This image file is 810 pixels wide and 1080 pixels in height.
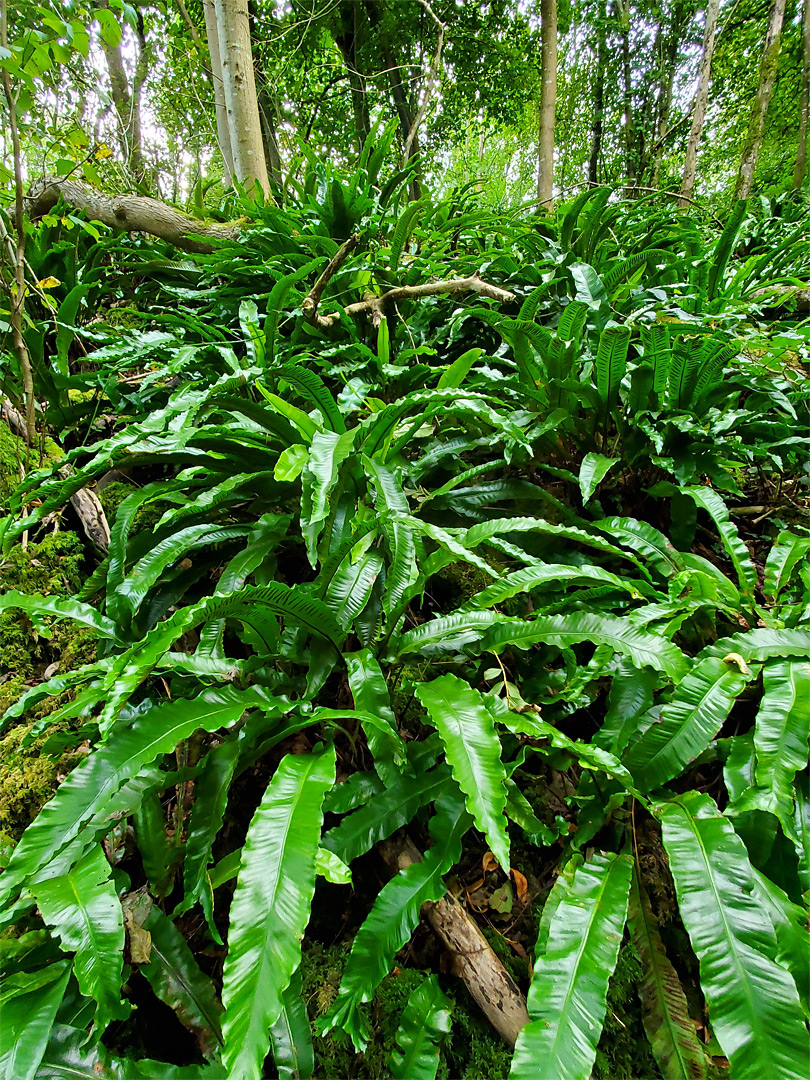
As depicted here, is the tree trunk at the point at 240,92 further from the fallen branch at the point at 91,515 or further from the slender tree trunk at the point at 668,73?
the slender tree trunk at the point at 668,73

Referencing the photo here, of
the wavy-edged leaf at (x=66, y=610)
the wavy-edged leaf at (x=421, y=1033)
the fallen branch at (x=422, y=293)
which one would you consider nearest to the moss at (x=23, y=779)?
the wavy-edged leaf at (x=66, y=610)

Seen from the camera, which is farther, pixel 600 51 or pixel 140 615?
pixel 600 51

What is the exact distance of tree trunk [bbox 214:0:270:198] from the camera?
9.89 ft

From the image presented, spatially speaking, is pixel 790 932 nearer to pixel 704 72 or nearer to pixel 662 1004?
pixel 662 1004

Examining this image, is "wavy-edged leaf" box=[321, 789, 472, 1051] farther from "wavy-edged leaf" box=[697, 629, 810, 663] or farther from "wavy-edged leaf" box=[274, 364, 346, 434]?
"wavy-edged leaf" box=[274, 364, 346, 434]

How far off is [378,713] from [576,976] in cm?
44

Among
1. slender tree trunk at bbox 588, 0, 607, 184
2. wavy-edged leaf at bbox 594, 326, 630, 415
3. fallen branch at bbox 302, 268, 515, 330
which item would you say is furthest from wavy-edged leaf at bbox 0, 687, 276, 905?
slender tree trunk at bbox 588, 0, 607, 184

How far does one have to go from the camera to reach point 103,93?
5.26 feet

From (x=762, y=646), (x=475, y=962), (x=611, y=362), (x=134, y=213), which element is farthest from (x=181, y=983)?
(x=134, y=213)

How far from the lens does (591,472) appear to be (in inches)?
53.7

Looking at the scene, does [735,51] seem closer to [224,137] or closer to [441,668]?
[224,137]

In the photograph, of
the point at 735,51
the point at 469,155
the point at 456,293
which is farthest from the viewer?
the point at 469,155

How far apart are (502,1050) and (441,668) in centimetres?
62

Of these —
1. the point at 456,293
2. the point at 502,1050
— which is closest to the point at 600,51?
the point at 456,293
